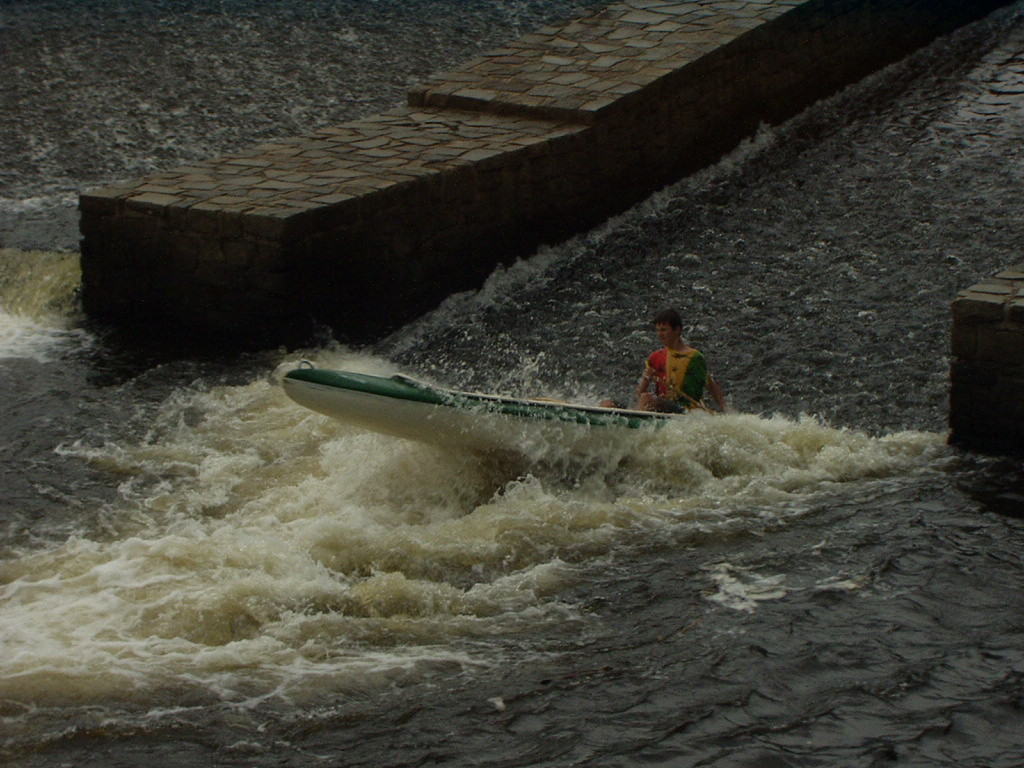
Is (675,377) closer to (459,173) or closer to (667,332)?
(667,332)

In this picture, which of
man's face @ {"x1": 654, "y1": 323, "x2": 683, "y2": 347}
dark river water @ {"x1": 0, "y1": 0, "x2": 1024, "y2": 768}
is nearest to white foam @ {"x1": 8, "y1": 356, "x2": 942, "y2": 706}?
dark river water @ {"x1": 0, "y1": 0, "x2": 1024, "y2": 768}

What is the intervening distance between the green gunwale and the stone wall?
1591mm

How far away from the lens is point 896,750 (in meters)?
4.64

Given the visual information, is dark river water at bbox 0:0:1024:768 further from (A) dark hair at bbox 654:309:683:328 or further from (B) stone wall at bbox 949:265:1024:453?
(A) dark hair at bbox 654:309:683:328

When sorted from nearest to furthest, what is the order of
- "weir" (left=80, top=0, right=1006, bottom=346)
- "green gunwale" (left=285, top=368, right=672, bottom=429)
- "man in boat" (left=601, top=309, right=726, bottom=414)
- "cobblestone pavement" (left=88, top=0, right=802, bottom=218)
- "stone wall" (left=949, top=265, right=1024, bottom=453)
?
1. "green gunwale" (left=285, top=368, right=672, bottom=429)
2. "stone wall" (left=949, top=265, right=1024, bottom=453)
3. "man in boat" (left=601, top=309, right=726, bottom=414)
4. "weir" (left=80, top=0, right=1006, bottom=346)
5. "cobblestone pavement" (left=88, top=0, right=802, bottom=218)

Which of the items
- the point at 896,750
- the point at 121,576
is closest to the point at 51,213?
the point at 121,576

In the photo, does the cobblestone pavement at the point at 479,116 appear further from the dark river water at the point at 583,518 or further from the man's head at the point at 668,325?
the man's head at the point at 668,325

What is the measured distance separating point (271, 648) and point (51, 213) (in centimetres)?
715

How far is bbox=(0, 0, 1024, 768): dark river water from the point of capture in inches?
192

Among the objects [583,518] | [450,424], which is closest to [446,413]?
[450,424]

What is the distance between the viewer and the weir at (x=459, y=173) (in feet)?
29.6

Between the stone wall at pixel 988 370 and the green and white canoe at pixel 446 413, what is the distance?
5.22 feet

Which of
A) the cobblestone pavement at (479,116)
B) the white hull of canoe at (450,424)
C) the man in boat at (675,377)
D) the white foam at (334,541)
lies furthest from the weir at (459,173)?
the man in boat at (675,377)

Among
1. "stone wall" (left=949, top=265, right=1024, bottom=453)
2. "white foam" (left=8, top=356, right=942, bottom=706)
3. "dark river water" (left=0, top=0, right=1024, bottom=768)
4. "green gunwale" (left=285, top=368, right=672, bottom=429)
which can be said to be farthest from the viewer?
"stone wall" (left=949, top=265, right=1024, bottom=453)
